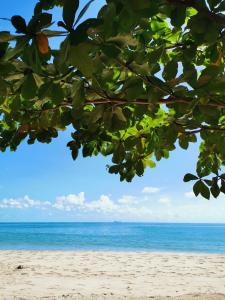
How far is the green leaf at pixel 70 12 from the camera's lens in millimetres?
1074

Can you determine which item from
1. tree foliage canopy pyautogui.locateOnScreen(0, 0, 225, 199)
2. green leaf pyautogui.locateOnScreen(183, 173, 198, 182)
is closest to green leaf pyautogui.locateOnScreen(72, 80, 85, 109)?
tree foliage canopy pyautogui.locateOnScreen(0, 0, 225, 199)

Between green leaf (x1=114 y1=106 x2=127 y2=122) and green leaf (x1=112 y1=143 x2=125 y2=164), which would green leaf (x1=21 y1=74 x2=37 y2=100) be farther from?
green leaf (x1=112 y1=143 x2=125 y2=164)

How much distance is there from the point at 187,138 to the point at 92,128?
80cm

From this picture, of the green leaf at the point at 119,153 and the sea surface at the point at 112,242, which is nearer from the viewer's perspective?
the green leaf at the point at 119,153

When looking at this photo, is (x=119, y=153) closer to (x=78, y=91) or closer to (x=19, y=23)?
(x=78, y=91)

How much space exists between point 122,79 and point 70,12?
1254 mm

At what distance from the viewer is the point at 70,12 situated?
3.56 ft

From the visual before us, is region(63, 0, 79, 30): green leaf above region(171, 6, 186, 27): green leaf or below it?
below

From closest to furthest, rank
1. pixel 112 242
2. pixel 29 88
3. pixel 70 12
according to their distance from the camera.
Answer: pixel 70 12
pixel 29 88
pixel 112 242

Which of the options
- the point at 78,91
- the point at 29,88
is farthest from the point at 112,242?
the point at 29,88

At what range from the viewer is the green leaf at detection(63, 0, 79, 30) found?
107 cm

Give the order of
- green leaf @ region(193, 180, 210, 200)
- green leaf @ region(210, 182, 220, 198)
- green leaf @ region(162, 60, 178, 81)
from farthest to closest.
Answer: green leaf @ region(210, 182, 220, 198)
green leaf @ region(193, 180, 210, 200)
green leaf @ region(162, 60, 178, 81)

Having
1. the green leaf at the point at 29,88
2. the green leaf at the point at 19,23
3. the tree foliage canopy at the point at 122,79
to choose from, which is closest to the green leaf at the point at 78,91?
the tree foliage canopy at the point at 122,79

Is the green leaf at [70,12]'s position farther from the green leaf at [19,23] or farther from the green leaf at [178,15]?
the green leaf at [178,15]
